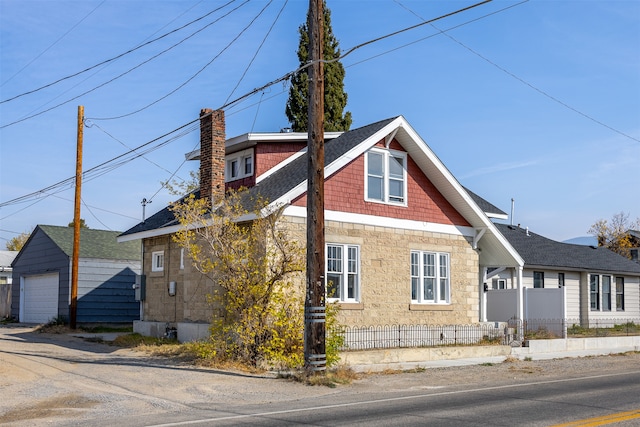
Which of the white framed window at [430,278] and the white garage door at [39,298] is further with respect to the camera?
the white garage door at [39,298]

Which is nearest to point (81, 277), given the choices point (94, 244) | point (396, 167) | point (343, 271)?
point (94, 244)

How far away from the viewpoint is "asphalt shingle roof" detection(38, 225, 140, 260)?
31.5 metres

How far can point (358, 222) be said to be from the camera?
22.0 metres

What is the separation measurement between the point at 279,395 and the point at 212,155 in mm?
9929

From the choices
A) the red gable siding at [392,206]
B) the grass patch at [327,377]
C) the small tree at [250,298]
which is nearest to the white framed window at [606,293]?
the red gable siding at [392,206]

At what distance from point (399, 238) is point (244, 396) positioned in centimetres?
1063

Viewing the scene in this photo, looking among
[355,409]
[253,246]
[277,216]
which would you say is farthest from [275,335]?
[355,409]

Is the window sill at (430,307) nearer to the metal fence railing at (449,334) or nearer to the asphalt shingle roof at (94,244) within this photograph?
the metal fence railing at (449,334)

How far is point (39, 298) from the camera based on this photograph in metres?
33.2

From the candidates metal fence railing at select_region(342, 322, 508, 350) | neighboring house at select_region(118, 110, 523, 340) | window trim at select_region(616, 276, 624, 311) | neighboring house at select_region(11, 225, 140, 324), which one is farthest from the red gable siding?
window trim at select_region(616, 276, 624, 311)

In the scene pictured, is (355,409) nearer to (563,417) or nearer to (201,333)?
(563,417)

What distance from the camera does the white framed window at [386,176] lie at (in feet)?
74.7

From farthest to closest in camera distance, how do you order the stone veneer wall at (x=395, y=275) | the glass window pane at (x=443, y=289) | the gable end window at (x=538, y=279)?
the gable end window at (x=538, y=279) → the glass window pane at (x=443, y=289) → the stone veneer wall at (x=395, y=275)

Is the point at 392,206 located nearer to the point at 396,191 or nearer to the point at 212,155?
the point at 396,191
